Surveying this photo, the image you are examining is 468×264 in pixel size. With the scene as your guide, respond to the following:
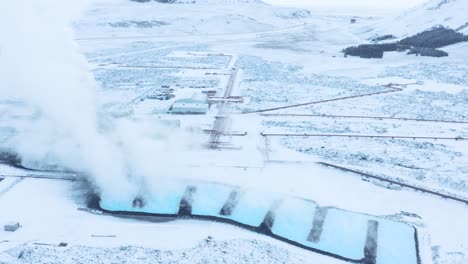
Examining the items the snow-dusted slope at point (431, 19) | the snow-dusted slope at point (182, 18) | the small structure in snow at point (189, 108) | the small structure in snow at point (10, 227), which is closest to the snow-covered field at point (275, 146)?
the small structure in snow at point (10, 227)

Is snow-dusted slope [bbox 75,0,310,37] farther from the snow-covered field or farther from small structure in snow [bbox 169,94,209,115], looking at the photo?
small structure in snow [bbox 169,94,209,115]

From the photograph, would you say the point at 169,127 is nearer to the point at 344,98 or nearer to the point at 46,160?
the point at 46,160

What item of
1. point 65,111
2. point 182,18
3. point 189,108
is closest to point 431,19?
point 182,18

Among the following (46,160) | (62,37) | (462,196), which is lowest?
(462,196)

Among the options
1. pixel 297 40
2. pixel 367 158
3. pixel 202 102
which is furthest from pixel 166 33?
pixel 367 158

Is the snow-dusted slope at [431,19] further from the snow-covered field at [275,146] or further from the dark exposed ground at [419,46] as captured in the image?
the dark exposed ground at [419,46]

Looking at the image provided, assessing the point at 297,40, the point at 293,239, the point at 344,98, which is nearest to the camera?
the point at 293,239
